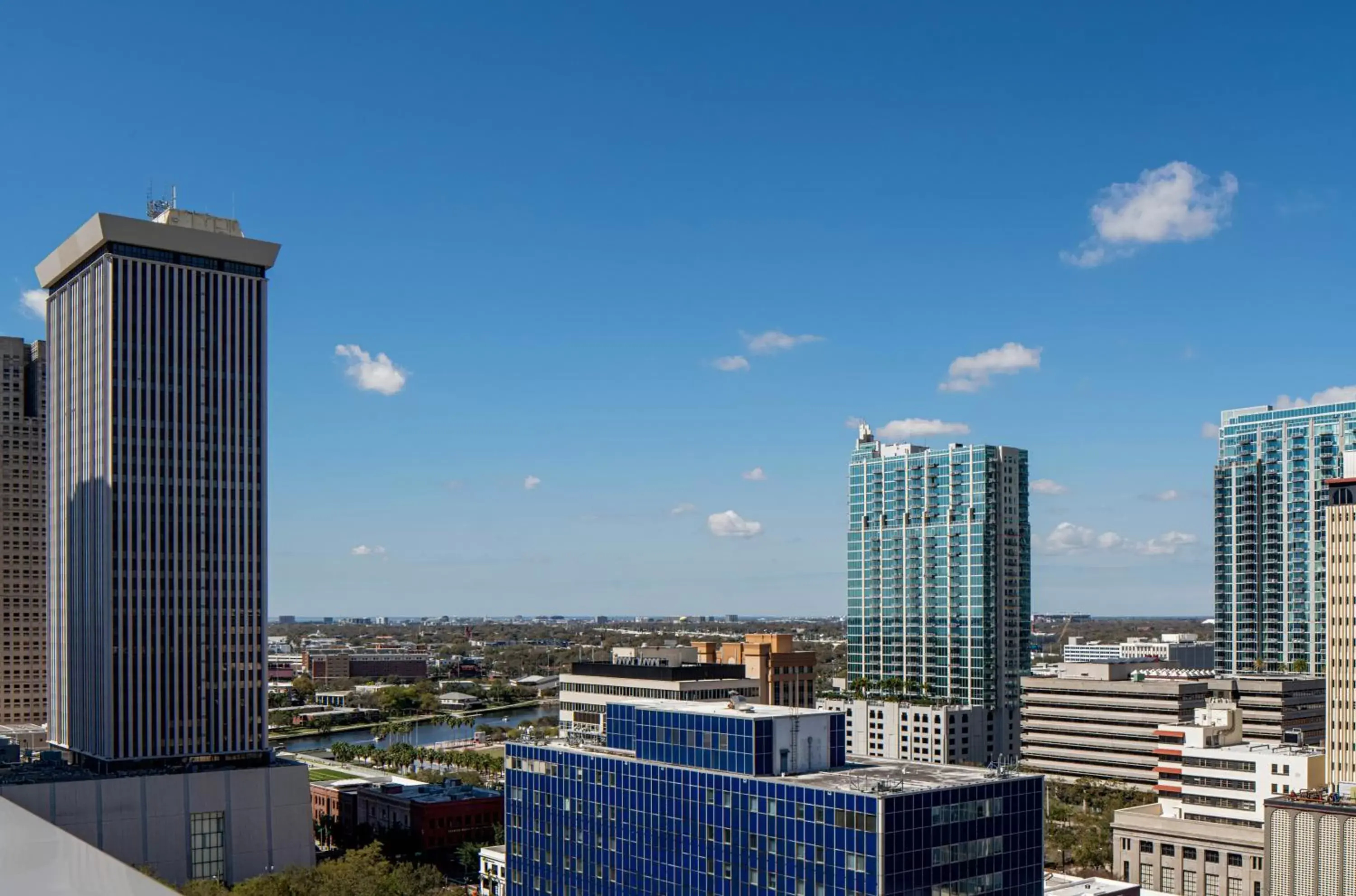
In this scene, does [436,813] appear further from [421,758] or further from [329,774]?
[421,758]

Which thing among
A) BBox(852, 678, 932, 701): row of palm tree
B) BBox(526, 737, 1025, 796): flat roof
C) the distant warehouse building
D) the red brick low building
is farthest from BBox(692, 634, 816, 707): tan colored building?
BBox(526, 737, 1025, 796): flat roof

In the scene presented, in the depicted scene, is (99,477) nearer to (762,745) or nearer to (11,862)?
(762,745)

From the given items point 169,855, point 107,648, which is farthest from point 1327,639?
point 107,648

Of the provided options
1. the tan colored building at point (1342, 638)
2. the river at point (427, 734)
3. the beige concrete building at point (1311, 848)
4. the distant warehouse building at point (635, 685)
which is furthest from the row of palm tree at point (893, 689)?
the beige concrete building at point (1311, 848)

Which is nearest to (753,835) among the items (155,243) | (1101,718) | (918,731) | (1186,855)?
(1186,855)

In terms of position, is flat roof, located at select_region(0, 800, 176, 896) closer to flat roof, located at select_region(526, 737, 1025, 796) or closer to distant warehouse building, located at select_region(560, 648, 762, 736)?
flat roof, located at select_region(526, 737, 1025, 796)

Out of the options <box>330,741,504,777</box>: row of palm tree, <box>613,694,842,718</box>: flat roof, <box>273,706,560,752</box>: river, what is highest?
<box>613,694,842,718</box>: flat roof

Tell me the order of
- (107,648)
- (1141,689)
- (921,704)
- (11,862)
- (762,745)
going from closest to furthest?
(11,862) → (762,745) → (107,648) → (1141,689) → (921,704)

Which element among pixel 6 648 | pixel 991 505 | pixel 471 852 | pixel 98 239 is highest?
pixel 98 239
